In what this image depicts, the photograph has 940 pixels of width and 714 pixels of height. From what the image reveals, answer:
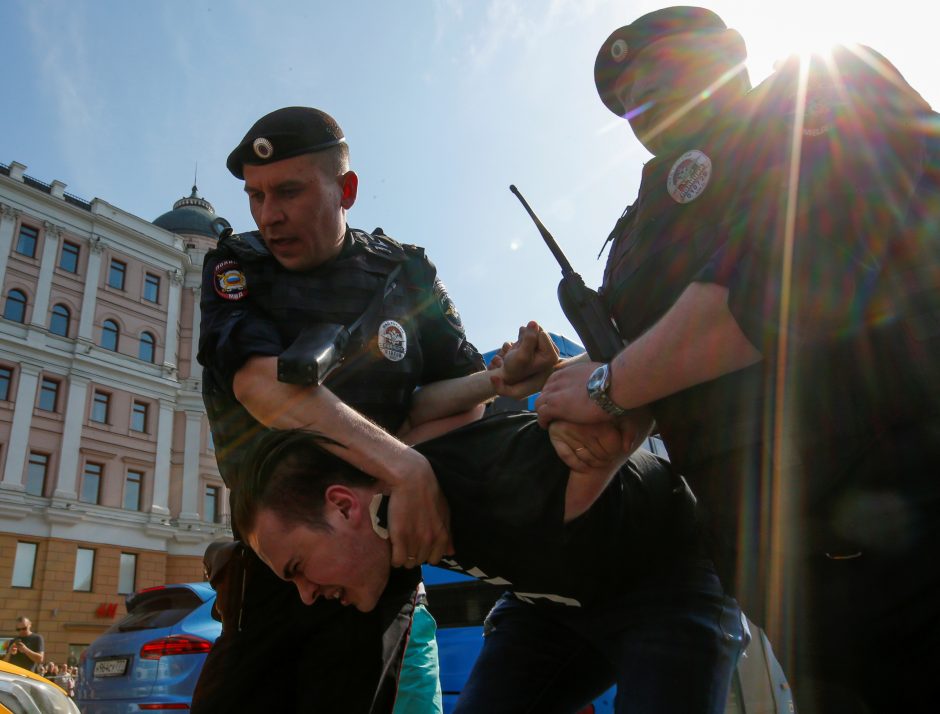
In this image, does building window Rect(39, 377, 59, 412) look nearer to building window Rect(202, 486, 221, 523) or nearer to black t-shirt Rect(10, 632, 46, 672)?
building window Rect(202, 486, 221, 523)

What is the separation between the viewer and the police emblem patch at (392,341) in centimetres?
214

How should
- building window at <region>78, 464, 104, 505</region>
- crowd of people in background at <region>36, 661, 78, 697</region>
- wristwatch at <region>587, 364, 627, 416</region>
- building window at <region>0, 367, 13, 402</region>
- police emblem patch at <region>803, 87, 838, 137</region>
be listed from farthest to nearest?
building window at <region>78, 464, 104, 505</region>, building window at <region>0, 367, 13, 402</region>, crowd of people in background at <region>36, 661, 78, 697</region>, wristwatch at <region>587, 364, 627, 416</region>, police emblem patch at <region>803, 87, 838, 137</region>

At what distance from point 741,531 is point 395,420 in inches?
43.4

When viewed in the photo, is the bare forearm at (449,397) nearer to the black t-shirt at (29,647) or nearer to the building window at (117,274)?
the black t-shirt at (29,647)

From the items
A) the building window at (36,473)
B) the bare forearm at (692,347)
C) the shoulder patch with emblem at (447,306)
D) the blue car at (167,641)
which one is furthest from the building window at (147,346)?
the bare forearm at (692,347)

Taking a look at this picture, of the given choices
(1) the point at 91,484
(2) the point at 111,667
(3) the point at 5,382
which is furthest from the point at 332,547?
(1) the point at 91,484

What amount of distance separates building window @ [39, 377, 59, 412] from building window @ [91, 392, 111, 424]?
1.25 m

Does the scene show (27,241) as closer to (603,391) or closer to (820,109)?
(603,391)

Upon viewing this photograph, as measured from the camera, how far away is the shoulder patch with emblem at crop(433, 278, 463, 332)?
7.95ft

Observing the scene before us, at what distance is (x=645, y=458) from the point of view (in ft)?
5.93

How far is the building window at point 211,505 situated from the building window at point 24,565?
20.7 ft

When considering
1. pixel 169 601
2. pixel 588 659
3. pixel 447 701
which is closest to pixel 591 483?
pixel 588 659

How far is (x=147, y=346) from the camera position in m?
28.3

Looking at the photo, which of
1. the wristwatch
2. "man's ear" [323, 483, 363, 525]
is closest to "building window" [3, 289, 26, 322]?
"man's ear" [323, 483, 363, 525]
